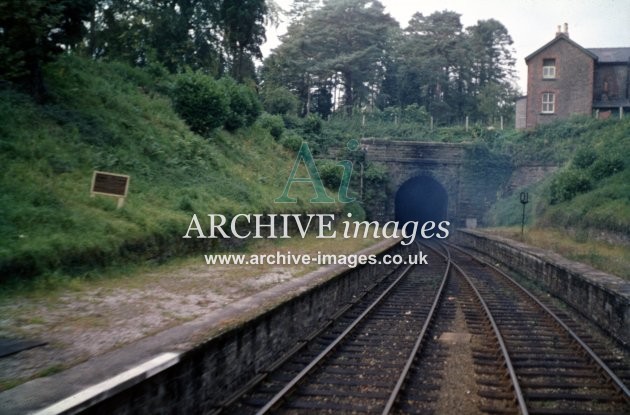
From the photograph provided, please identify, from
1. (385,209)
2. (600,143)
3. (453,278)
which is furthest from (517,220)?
(453,278)

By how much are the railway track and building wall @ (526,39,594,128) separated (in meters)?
29.5

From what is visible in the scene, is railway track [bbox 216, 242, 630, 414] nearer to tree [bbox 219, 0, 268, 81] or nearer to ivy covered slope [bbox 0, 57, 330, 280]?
ivy covered slope [bbox 0, 57, 330, 280]

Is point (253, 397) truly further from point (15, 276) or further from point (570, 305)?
point (570, 305)

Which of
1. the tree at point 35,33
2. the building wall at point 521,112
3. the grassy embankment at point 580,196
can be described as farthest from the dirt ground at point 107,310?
the building wall at point 521,112

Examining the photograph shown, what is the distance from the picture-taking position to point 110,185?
35.4ft

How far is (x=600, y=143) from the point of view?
27953 millimetres

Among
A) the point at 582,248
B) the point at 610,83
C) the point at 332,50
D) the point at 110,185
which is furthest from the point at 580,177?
the point at 332,50

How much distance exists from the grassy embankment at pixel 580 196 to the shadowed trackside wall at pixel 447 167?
139 cm

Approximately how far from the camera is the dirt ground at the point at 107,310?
17.7ft

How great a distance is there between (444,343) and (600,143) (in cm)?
2343

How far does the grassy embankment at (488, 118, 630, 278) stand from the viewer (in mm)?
17750

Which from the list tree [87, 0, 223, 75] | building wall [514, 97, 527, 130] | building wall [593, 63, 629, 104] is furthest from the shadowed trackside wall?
tree [87, 0, 223, 75]

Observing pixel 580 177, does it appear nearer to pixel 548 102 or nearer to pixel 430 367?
pixel 548 102

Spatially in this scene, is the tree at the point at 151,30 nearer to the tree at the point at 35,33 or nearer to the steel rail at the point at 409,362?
the tree at the point at 35,33
